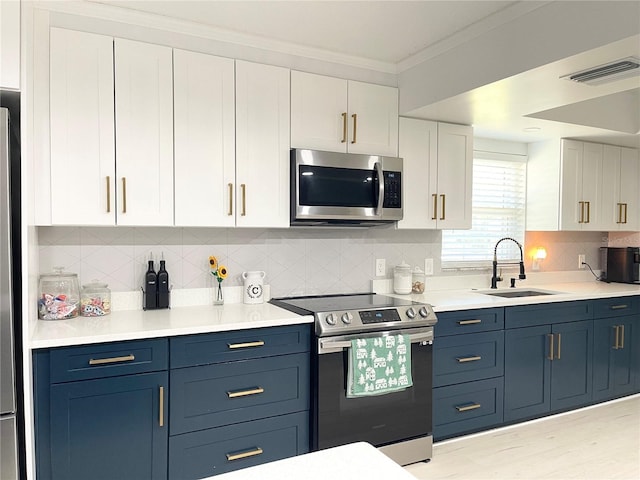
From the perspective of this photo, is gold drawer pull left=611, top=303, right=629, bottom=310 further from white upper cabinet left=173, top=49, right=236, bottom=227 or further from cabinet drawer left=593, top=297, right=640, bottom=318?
white upper cabinet left=173, top=49, right=236, bottom=227

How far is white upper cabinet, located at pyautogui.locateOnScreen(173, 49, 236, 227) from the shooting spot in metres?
2.65

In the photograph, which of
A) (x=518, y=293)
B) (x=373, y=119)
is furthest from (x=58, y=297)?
(x=518, y=293)

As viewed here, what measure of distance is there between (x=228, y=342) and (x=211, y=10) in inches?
67.3

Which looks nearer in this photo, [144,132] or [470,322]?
[144,132]

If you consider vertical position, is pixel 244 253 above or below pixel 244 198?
below

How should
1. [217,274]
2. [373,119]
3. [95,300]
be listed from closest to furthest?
[95,300]
[217,274]
[373,119]

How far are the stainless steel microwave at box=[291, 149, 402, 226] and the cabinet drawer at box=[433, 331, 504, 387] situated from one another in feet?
2.91

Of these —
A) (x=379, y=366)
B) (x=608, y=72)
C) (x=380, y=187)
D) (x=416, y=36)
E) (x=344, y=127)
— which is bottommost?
(x=379, y=366)

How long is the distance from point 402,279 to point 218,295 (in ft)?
4.40

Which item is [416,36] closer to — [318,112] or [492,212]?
[318,112]

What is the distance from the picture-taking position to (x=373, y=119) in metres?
3.23

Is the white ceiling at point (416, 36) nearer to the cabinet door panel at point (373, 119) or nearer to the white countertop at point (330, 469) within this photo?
the cabinet door panel at point (373, 119)

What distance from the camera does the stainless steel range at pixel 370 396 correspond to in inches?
103

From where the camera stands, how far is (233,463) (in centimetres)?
246
